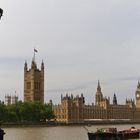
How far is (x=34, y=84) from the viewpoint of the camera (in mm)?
158625

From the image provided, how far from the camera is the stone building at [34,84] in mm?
157875

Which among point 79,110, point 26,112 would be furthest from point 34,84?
point 26,112

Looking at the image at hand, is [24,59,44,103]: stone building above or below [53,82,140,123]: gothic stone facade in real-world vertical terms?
above

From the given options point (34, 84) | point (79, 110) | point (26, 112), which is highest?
point (34, 84)

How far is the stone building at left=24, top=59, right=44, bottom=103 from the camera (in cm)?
15788

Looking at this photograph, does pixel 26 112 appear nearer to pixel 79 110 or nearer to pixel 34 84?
pixel 34 84

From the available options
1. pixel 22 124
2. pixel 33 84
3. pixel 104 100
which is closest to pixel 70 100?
pixel 33 84

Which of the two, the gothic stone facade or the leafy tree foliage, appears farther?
the gothic stone facade

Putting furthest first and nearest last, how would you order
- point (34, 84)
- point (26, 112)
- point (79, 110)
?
1. point (79, 110)
2. point (34, 84)
3. point (26, 112)

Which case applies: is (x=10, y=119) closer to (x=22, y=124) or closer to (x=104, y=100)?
(x=22, y=124)

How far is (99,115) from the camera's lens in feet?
597

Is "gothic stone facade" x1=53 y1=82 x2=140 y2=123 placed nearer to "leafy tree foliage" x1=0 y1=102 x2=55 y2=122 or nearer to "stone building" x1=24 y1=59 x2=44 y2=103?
"stone building" x1=24 y1=59 x2=44 y2=103

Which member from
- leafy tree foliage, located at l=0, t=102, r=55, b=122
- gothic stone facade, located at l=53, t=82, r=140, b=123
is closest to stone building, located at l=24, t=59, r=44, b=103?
gothic stone facade, located at l=53, t=82, r=140, b=123

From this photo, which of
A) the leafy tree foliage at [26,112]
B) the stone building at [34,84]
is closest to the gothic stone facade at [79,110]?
the stone building at [34,84]
